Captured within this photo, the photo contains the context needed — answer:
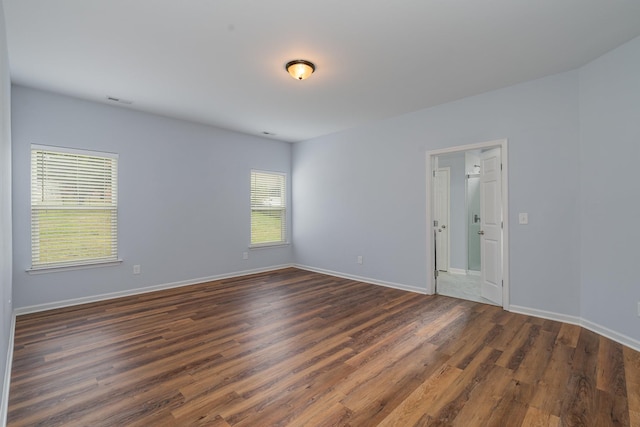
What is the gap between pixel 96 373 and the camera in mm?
2299

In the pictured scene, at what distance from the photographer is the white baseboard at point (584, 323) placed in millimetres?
2682

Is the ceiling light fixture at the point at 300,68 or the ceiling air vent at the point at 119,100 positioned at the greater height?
the ceiling air vent at the point at 119,100

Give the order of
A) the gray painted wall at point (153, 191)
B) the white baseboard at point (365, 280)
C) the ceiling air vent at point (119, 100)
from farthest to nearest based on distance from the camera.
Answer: the white baseboard at point (365, 280), the ceiling air vent at point (119, 100), the gray painted wall at point (153, 191)

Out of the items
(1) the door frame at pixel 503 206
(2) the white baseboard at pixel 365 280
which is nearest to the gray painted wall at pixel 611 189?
(1) the door frame at pixel 503 206

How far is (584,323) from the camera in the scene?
3.14m

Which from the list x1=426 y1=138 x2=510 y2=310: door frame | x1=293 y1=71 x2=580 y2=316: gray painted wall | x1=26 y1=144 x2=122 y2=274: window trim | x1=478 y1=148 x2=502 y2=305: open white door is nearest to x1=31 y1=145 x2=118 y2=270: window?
x1=26 y1=144 x2=122 y2=274: window trim

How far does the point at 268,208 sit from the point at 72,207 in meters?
3.18

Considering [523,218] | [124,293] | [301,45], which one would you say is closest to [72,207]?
[124,293]

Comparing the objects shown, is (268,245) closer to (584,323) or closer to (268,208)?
(268,208)

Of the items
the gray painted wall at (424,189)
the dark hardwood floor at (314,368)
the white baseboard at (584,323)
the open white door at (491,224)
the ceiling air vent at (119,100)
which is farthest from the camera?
the ceiling air vent at (119,100)

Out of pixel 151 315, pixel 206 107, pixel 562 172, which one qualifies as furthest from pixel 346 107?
pixel 151 315

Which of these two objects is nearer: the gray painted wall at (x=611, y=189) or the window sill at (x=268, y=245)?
the gray painted wall at (x=611, y=189)

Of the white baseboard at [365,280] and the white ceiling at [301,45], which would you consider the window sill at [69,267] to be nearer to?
the white ceiling at [301,45]

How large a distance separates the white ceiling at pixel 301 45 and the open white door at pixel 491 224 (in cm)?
97
